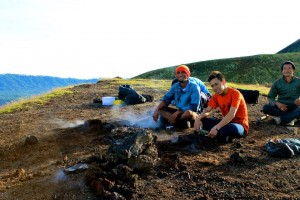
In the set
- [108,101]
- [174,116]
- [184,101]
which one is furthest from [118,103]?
[174,116]

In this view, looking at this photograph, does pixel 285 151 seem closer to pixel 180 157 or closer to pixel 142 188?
pixel 180 157

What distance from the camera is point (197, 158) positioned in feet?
21.0

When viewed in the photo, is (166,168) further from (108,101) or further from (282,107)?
(108,101)

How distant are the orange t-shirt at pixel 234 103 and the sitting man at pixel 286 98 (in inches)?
73.3

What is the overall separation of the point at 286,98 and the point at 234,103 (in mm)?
2896

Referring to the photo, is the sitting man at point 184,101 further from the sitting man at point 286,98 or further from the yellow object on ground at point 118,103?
the yellow object on ground at point 118,103

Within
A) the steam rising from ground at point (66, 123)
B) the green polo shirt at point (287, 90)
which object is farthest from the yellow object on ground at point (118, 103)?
the green polo shirt at point (287, 90)

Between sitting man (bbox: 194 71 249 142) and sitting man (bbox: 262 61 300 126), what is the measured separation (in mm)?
1813

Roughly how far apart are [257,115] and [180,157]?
5081 mm

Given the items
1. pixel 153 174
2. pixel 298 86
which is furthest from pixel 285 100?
pixel 153 174

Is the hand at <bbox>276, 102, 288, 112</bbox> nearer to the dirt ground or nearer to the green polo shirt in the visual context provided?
the green polo shirt

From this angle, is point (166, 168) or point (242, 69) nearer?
point (166, 168)

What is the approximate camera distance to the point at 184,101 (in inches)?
352

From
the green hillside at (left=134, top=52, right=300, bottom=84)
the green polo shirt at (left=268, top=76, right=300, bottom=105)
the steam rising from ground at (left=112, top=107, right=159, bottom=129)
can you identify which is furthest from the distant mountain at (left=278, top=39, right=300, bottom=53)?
the green polo shirt at (left=268, top=76, right=300, bottom=105)
